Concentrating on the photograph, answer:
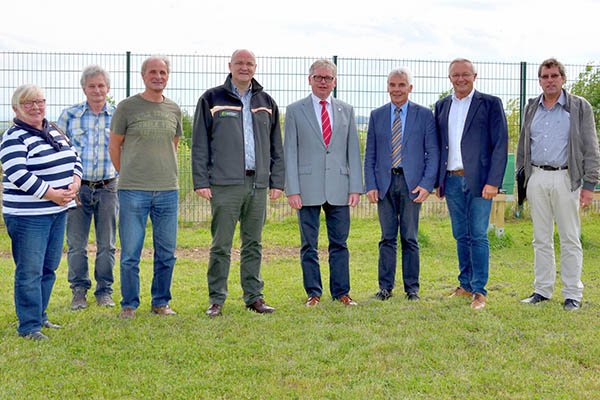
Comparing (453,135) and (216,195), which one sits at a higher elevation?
(453,135)

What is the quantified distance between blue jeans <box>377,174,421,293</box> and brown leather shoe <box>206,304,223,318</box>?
1.60 meters

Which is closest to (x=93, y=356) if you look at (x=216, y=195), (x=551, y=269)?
(x=216, y=195)

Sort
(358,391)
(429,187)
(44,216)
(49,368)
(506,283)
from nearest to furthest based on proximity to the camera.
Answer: (358,391), (49,368), (44,216), (429,187), (506,283)

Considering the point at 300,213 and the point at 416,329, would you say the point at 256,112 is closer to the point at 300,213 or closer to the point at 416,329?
the point at 300,213

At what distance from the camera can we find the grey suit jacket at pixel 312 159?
17.7ft

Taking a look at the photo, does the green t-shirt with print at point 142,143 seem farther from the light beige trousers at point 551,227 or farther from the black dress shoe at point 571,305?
the black dress shoe at point 571,305

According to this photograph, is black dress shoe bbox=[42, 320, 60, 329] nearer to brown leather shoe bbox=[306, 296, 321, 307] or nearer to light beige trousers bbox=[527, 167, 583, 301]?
brown leather shoe bbox=[306, 296, 321, 307]

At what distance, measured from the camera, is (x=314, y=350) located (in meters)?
4.23

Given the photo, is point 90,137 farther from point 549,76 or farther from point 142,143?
point 549,76

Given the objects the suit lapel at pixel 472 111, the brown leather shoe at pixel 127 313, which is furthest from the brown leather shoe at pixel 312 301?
the suit lapel at pixel 472 111

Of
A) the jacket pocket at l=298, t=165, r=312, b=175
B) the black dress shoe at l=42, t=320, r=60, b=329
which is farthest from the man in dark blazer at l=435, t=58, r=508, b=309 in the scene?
the black dress shoe at l=42, t=320, r=60, b=329

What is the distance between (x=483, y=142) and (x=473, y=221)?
733 mm

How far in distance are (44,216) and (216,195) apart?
137 centimetres

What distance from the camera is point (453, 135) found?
5.53 m
